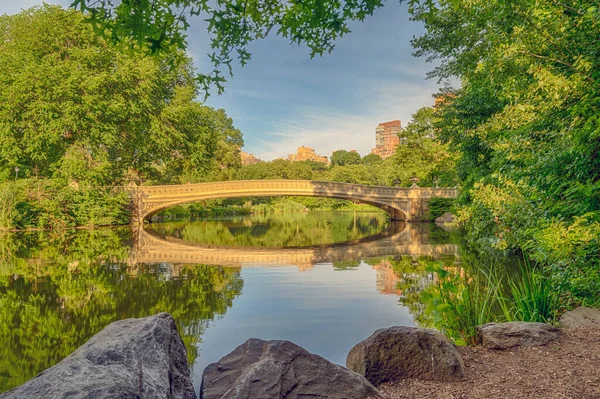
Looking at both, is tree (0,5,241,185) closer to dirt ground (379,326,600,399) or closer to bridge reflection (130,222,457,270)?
bridge reflection (130,222,457,270)

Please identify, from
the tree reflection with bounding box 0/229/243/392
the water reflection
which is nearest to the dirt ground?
the tree reflection with bounding box 0/229/243/392

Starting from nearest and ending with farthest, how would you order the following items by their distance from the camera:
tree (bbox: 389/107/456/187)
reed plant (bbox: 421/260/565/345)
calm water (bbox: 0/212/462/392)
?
reed plant (bbox: 421/260/565/345) < calm water (bbox: 0/212/462/392) < tree (bbox: 389/107/456/187)

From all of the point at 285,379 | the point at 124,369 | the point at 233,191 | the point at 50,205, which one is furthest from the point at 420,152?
the point at 124,369

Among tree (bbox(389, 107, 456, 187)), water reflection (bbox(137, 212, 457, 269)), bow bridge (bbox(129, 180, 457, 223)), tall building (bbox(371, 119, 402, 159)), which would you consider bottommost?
water reflection (bbox(137, 212, 457, 269))

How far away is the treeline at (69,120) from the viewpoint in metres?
17.4

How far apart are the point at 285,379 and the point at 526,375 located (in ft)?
4.94

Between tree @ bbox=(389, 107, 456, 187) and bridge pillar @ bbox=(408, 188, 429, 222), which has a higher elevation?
tree @ bbox=(389, 107, 456, 187)

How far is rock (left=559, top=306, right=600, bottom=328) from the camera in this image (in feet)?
11.6

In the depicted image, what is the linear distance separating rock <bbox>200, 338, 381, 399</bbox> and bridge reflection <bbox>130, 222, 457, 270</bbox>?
6.76 m

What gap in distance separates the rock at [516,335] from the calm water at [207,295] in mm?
711

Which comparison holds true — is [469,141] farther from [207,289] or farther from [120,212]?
[120,212]

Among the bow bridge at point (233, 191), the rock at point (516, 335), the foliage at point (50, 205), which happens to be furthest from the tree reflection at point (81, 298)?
the bow bridge at point (233, 191)

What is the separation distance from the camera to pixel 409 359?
2.76m

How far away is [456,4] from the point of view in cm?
280
